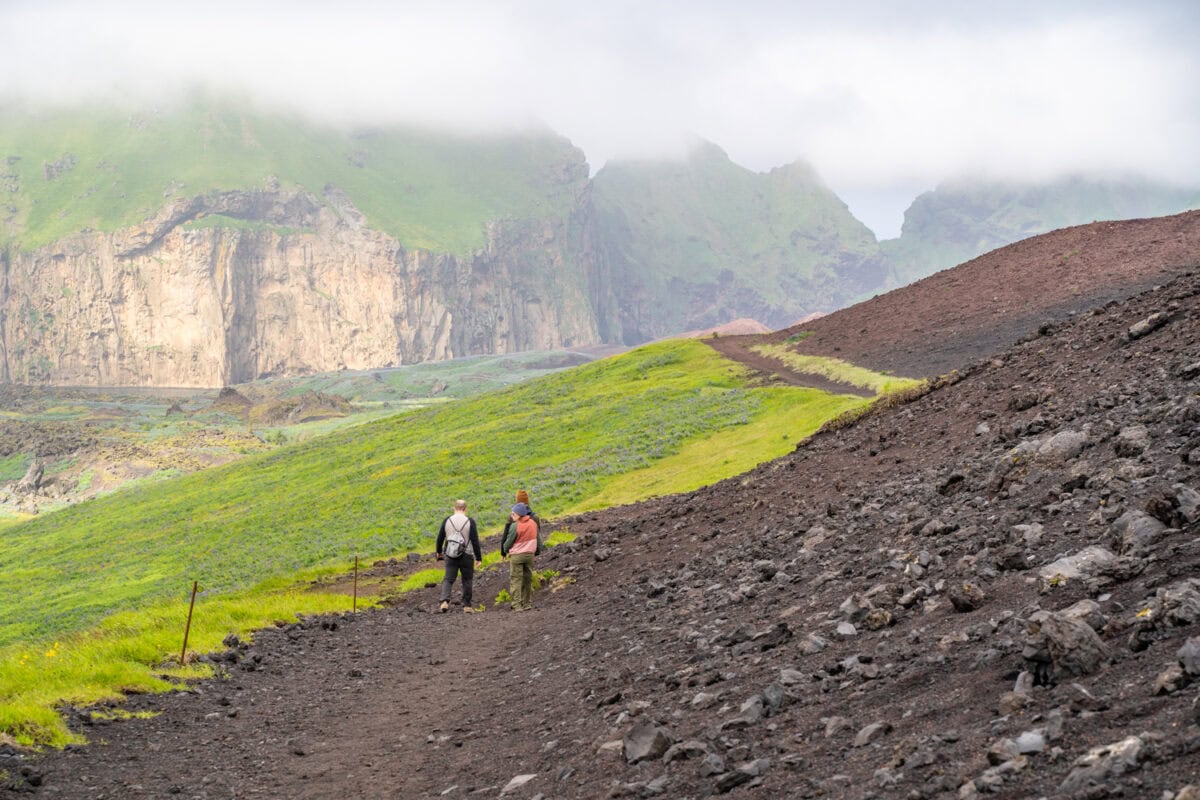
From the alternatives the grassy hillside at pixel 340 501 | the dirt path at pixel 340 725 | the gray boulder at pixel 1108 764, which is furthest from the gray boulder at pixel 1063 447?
the grassy hillside at pixel 340 501

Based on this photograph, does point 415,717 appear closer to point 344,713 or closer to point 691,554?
point 344,713

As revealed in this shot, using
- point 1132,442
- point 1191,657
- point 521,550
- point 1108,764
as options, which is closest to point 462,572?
point 521,550

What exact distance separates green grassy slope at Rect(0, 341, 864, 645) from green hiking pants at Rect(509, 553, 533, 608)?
1407cm

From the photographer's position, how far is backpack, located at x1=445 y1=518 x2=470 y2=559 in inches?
840

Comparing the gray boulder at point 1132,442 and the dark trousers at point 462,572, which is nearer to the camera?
the gray boulder at point 1132,442

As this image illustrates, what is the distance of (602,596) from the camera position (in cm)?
1841

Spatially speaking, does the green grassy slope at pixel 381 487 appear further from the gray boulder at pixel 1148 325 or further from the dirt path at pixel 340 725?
the dirt path at pixel 340 725

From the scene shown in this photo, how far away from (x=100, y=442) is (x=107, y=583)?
282ft

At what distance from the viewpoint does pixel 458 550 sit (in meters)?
21.3

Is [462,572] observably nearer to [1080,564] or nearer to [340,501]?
[1080,564]

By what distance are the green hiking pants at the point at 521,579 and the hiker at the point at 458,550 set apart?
43.5 inches

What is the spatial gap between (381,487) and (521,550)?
32.1 meters

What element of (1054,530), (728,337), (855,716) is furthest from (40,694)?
(728,337)

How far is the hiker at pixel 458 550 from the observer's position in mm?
21391
